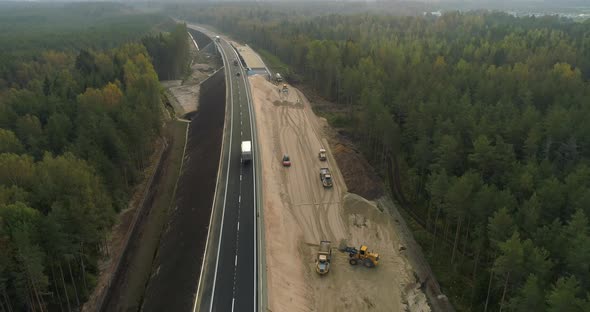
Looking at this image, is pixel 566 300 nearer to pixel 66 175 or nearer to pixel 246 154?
pixel 246 154

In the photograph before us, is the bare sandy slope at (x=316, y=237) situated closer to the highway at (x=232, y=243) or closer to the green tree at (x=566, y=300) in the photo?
the highway at (x=232, y=243)

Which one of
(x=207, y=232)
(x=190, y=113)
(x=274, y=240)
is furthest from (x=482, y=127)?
(x=190, y=113)

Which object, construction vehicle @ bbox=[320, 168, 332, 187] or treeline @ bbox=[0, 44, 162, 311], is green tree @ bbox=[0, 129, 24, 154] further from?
construction vehicle @ bbox=[320, 168, 332, 187]

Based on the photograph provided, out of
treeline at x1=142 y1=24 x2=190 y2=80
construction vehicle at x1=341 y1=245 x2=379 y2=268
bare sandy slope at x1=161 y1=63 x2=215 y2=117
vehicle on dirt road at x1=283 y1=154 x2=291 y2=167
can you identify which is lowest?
construction vehicle at x1=341 y1=245 x2=379 y2=268

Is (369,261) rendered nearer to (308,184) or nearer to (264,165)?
(308,184)

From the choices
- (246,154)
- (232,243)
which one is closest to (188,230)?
(232,243)

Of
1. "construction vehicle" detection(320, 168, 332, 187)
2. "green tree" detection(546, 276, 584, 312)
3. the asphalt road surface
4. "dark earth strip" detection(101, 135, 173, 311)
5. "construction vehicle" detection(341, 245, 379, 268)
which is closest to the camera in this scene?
"green tree" detection(546, 276, 584, 312)

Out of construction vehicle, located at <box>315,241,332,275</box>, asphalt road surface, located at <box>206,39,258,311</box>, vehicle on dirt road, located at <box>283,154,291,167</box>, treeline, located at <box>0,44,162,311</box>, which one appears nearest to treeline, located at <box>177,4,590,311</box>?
construction vehicle, located at <box>315,241,332,275</box>

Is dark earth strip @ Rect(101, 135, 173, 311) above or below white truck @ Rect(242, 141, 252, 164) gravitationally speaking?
below
